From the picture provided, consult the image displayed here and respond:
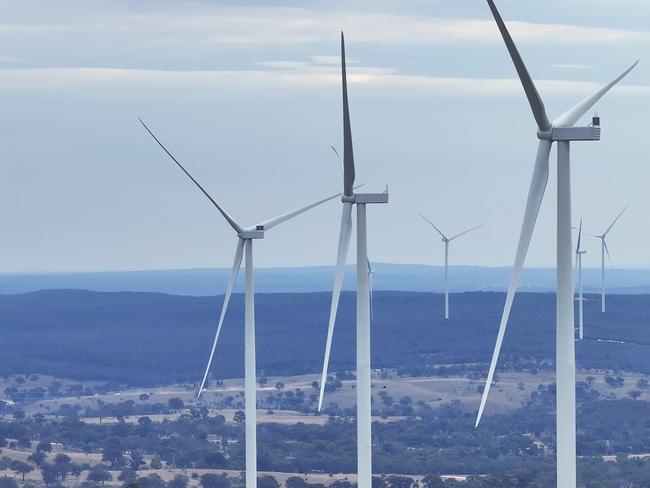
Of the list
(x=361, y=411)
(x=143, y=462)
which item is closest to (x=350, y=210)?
(x=361, y=411)

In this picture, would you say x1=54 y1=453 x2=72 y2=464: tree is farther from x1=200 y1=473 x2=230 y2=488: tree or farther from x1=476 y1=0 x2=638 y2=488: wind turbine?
x1=476 y1=0 x2=638 y2=488: wind turbine

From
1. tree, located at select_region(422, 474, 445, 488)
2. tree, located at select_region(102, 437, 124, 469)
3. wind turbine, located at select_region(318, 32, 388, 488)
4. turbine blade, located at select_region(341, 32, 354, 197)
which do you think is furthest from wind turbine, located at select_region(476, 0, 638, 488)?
tree, located at select_region(102, 437, 124, 469)

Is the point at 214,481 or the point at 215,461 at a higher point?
the point at 215,461

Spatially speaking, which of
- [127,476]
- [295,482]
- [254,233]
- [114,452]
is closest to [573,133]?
[254,233]

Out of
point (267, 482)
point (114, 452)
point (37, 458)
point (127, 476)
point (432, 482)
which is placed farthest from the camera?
point (114, 452)

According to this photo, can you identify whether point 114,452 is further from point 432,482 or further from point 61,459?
point 432,482

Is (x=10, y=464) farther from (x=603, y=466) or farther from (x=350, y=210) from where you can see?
(x=350, y=210)
